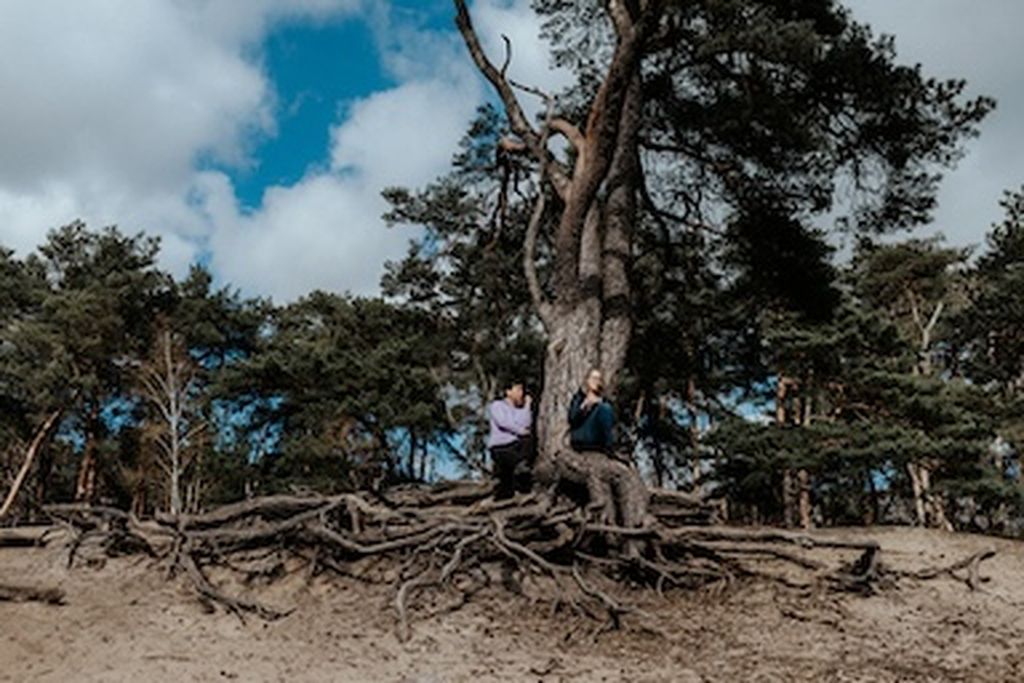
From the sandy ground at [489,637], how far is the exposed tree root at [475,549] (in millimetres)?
160

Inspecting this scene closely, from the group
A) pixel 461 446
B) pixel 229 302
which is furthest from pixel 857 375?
pixel 229 302

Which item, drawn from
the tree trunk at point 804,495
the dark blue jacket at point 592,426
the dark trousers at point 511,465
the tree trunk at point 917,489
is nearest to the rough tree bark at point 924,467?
the tree trunk at point 917,489

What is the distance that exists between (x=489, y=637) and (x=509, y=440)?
237 centimetres

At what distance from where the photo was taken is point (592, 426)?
6.32 meters

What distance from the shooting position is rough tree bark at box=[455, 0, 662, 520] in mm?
6660

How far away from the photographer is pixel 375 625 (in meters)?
4.82

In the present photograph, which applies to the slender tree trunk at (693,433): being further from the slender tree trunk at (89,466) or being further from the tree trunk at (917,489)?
the slender tree trunk at (89,466)

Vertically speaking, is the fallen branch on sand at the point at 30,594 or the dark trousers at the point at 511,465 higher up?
the dark trousers at the point at 511,465

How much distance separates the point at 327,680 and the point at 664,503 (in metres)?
3.81

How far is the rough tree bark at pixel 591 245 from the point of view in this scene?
21.9 feet

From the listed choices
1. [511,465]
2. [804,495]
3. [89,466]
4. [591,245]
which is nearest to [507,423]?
[511,465]

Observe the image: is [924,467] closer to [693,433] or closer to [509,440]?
[693,433]

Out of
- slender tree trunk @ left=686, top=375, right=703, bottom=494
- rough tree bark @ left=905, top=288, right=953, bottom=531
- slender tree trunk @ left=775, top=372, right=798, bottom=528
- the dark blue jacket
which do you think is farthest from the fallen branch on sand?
rough tree bark @ left=905, top=288, right=953, bottom=531

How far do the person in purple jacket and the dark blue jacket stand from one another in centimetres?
66
